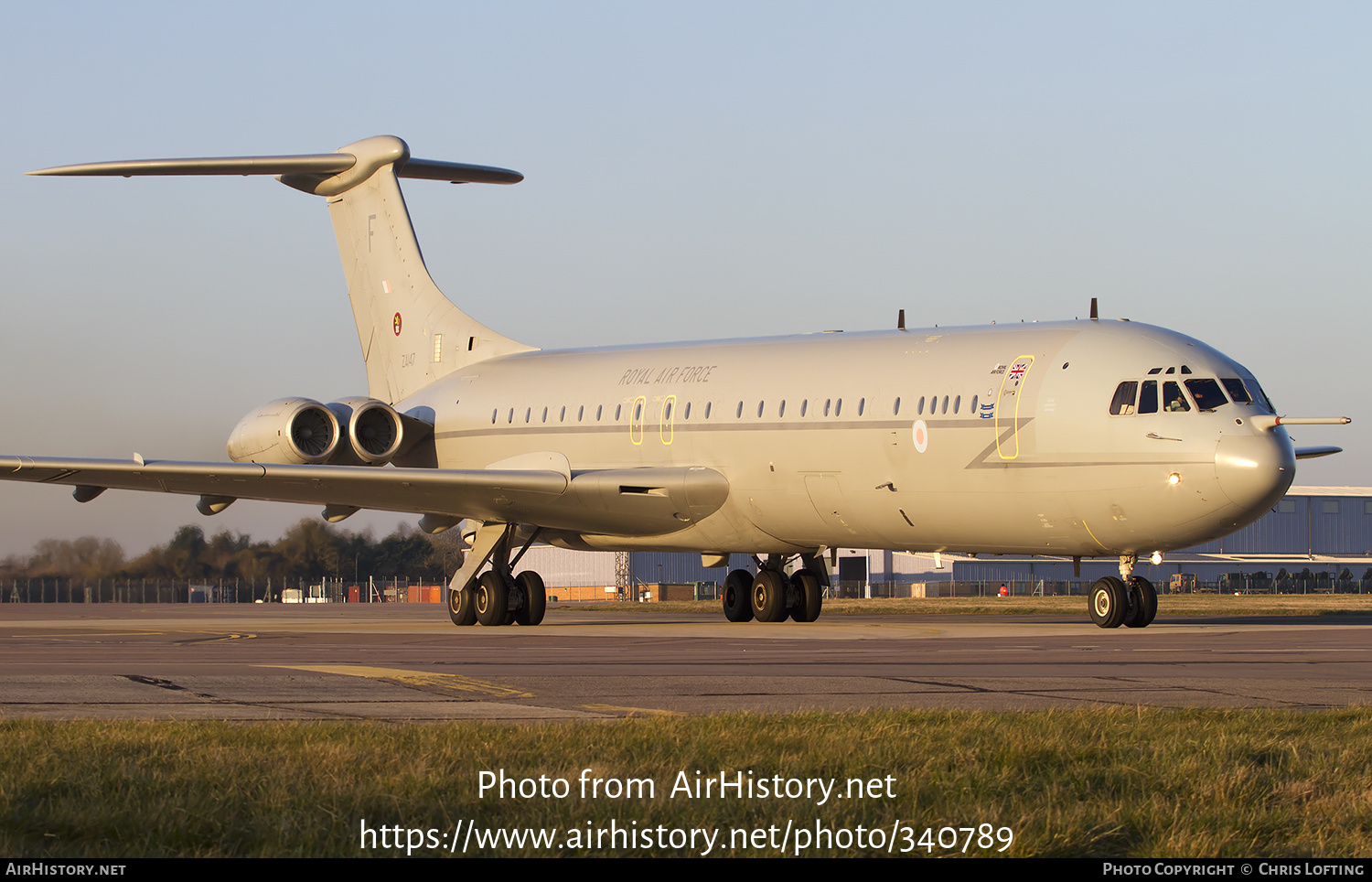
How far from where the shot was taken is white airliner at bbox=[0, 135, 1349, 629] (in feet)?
68.1

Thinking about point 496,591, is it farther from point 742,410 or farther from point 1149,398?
point 1149,398

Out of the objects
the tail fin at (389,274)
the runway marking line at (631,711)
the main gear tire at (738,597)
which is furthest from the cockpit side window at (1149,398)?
the tail fin at (389,274)

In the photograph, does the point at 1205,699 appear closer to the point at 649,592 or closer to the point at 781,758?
the point at 781,758

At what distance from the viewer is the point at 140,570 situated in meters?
50.9

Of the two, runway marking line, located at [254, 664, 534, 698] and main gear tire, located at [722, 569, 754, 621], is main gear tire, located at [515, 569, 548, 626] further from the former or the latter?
runway marking line, located at [254, 664, 534, 698]

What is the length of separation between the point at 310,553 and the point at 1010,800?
53.8 m

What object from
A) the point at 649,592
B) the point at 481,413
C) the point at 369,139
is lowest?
the point at 649,592

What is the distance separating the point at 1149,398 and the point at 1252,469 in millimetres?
1636

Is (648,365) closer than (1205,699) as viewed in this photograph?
No

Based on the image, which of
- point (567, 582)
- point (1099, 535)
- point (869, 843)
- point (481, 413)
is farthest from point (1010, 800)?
point (567, 582)

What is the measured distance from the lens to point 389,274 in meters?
33.0

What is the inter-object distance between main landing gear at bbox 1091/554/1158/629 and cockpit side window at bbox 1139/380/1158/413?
233 cm

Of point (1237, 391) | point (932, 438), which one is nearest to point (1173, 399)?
point (1237, 391)

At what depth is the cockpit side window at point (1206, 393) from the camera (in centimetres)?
2047
